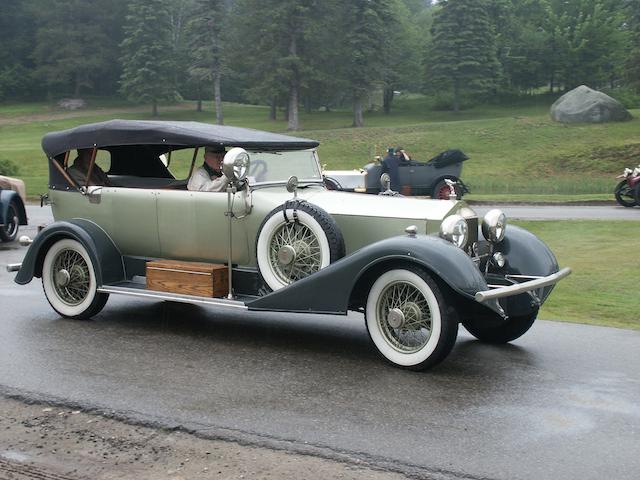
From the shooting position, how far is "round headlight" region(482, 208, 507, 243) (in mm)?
6664

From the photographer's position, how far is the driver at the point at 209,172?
7168mm

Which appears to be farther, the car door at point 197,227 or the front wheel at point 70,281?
the front wheel at point 70,281

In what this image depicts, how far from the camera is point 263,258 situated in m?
6.54

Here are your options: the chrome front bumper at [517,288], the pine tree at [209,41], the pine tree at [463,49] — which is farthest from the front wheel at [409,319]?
the pine tree at [209,41]

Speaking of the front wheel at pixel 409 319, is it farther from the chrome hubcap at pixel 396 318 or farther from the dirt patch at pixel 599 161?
the dirt patch at pixel 599 161

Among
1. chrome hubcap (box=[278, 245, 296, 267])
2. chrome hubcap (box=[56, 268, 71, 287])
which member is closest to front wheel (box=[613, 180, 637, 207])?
chrome hubcap (box=[278, 245, 296, 267])

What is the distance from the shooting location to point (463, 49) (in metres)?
59.3

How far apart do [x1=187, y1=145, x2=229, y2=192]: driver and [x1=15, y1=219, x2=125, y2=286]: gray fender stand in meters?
1.00

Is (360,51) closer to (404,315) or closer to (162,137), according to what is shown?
(162,137)

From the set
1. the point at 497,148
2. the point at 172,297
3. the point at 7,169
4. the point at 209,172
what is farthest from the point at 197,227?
the point at 497,148

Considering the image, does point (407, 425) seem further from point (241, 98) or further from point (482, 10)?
point (241, 98)

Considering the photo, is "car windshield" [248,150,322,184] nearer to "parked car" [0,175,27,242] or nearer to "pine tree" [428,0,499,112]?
"parked car" [0,175,27,242]

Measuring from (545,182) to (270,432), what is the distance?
31.3m

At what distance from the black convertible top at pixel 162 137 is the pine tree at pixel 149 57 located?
193ft
